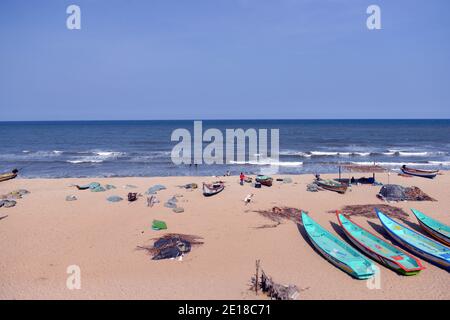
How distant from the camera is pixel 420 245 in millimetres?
12484

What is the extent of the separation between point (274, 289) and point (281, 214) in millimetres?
7543

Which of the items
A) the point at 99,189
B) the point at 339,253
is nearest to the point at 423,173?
the point at 339,253

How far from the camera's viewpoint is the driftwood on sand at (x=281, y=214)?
54.1ft

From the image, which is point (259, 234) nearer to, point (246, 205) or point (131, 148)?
point (246, 205)

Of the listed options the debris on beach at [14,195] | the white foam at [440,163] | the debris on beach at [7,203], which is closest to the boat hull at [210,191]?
the debris on beach at [7,203]

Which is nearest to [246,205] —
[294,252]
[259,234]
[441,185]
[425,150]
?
[259,234]

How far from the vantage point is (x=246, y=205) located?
62.3 ft

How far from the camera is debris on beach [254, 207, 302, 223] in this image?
1652 centimetres

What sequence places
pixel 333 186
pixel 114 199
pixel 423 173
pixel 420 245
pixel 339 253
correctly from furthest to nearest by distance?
pixel 423 173
pixel 333 186
pixel 114 199
pixel 420 245
pixel 339 253

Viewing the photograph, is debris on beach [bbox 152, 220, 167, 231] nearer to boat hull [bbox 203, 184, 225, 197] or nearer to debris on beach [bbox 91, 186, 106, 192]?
boat hull [bbox 203, 184, 225, 197]

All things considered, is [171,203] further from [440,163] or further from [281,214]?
[440,163]

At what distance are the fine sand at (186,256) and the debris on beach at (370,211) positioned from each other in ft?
1.69

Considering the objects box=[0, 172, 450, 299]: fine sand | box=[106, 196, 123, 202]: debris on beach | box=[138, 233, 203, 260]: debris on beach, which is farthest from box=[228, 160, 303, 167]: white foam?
box=[138, 233, 203, 260]: debris on beach

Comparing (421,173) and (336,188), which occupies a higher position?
(421,173)
